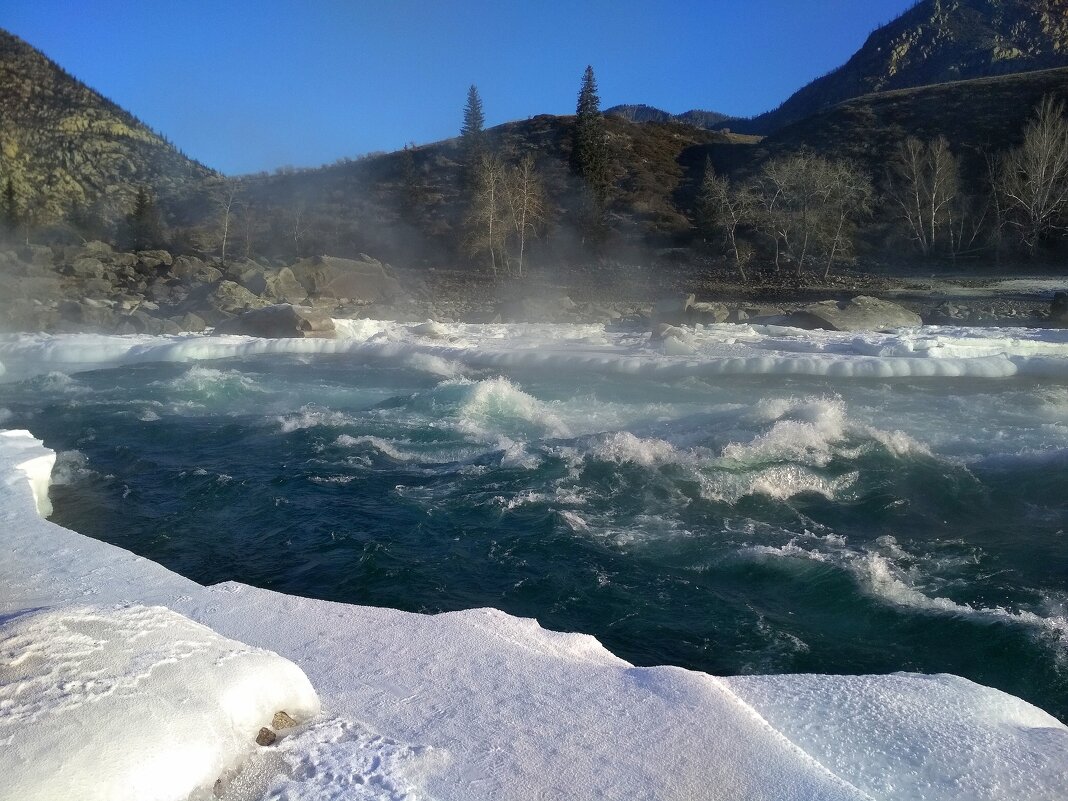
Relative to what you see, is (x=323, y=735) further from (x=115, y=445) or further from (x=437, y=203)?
(x=437, y=203)

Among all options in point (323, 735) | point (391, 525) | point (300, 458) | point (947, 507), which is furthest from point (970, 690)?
point (300, 458)

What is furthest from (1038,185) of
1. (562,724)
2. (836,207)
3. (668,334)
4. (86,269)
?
(86,269)

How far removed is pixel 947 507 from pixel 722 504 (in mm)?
1676

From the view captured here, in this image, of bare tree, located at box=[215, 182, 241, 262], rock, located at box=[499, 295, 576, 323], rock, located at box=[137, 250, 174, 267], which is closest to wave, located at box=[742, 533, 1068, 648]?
rock, located at box=[499, 295, 576, 323]

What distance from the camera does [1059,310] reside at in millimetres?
16719

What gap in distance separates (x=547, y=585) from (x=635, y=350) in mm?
9781

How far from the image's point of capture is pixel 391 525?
562 centimetres

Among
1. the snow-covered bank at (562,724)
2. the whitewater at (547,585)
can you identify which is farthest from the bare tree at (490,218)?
the snow-covered bank at (562,724)

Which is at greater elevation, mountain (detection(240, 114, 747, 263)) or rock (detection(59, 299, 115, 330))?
mountain (detection(240, 114, 747, 263))

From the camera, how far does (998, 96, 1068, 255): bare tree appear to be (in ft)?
77.4

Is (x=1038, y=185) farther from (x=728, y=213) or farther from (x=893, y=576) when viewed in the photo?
(x=893, y=576)

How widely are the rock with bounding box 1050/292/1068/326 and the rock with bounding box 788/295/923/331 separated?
2.53 meters

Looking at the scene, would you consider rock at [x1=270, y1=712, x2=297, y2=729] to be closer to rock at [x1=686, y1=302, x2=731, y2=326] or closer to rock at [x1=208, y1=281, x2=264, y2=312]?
rock at [x1=686, y1=302, x2=731, y2=326]

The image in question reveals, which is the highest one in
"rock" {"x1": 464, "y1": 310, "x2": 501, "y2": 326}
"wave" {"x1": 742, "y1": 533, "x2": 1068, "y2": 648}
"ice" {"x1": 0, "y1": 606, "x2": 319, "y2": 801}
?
"ice" {"x1": 0, "y1": 606, "x2": 319, "y2": 801}
